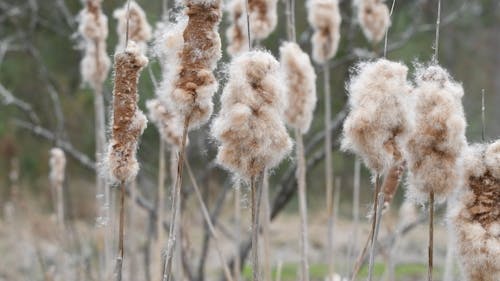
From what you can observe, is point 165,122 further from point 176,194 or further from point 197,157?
point 197,157

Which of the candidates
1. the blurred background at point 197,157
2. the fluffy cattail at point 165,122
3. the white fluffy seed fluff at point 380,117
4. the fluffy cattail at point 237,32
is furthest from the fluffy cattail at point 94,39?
the blurred background at point 197,157

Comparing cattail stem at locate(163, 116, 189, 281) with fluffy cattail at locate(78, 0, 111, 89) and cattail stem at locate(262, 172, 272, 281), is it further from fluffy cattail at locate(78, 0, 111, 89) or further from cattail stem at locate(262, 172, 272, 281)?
fluffy cattail at locate(78, 0, 111, 89)

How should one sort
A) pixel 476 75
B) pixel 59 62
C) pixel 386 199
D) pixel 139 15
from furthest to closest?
pixel 476 75 < pixel 59 62 < pixel 139 15 < pixel 386 199

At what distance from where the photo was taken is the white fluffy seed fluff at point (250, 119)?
1.27 m

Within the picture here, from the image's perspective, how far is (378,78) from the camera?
1.34m

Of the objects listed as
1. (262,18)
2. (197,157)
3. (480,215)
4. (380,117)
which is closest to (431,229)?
(480,215)

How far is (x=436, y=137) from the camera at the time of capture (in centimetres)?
128

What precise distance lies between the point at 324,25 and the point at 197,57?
106cm

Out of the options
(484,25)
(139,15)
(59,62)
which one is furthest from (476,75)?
(139,15)

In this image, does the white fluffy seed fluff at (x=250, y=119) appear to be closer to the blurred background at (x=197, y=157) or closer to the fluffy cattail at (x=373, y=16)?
the fluffy cattail at (x=373, y=16)

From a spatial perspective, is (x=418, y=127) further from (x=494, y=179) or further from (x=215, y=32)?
(x=215, y=32)

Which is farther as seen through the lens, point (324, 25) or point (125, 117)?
point (324, 25)

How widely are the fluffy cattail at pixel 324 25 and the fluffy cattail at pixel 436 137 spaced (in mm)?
939

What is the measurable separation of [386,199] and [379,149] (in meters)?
0.55
